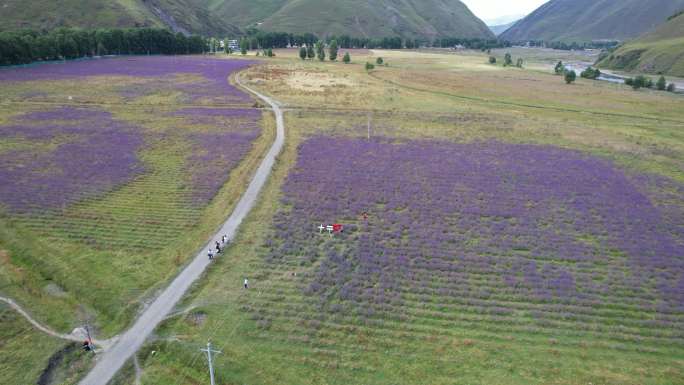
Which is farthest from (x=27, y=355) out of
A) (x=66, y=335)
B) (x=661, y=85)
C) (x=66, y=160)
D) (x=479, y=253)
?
(x=661, y=85)

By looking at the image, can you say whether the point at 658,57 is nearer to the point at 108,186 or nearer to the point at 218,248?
the point at 218,248

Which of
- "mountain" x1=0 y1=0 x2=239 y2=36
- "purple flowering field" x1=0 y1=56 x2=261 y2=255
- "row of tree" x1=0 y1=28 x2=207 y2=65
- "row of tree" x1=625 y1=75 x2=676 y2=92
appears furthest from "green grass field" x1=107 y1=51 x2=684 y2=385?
"mountain" x1=0 y1=0 x2=239 y2=36

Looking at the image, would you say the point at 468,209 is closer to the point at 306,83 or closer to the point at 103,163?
the point at 103,163

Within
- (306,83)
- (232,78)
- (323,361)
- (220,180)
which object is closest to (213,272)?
(323,361)

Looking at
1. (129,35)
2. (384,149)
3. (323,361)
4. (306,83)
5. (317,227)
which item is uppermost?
(129,35)

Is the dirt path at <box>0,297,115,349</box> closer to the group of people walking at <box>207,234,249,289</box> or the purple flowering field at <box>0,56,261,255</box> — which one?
the purple flowering field at <box>0,56,261,255</box>

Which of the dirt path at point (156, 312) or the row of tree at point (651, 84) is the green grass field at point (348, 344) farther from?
the row of tree at point (651, 84)

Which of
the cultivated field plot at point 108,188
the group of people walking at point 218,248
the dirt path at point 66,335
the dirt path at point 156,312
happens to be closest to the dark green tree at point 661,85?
the cultivated field plot at point 108,188
